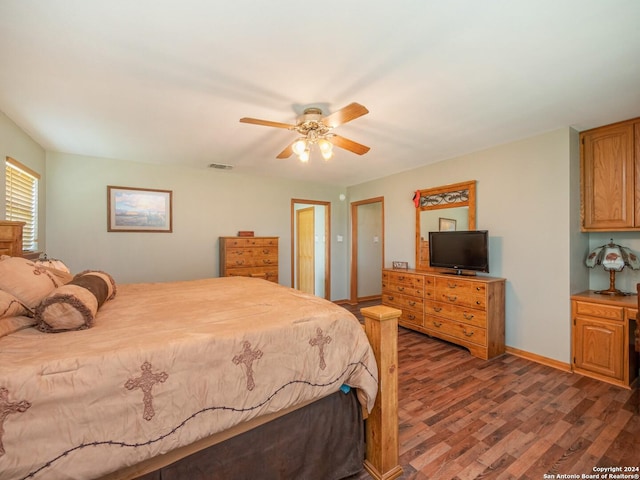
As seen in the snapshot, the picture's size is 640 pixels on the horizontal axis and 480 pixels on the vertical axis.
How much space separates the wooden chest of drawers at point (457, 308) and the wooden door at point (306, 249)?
235 cm

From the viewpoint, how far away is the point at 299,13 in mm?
1426

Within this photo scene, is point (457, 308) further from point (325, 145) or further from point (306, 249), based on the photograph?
point (306, 249)

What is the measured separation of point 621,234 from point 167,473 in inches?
164

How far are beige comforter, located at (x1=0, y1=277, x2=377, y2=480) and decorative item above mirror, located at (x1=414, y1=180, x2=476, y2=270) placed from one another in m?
2.86

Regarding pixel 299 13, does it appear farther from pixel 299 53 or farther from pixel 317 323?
pixel 317 323

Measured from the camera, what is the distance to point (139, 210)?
4078 millimetres

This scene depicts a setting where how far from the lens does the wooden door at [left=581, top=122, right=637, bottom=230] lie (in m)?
2.68

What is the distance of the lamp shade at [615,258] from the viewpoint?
2727 millimetres

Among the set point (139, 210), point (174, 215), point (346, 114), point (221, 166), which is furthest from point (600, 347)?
point (139, 210)

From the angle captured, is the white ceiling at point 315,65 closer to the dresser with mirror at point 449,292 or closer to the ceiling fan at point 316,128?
the ceiling fan at point 316,128

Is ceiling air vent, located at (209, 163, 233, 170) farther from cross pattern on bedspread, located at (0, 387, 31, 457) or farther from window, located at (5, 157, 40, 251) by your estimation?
cross pattern on bedspread, located at (0, 387, 31, 457)

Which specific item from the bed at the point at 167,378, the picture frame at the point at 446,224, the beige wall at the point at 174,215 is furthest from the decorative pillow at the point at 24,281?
the picture frame at the point at 446,224

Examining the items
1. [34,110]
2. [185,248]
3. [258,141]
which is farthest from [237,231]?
[34,110]

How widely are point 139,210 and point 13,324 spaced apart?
3246 mm
